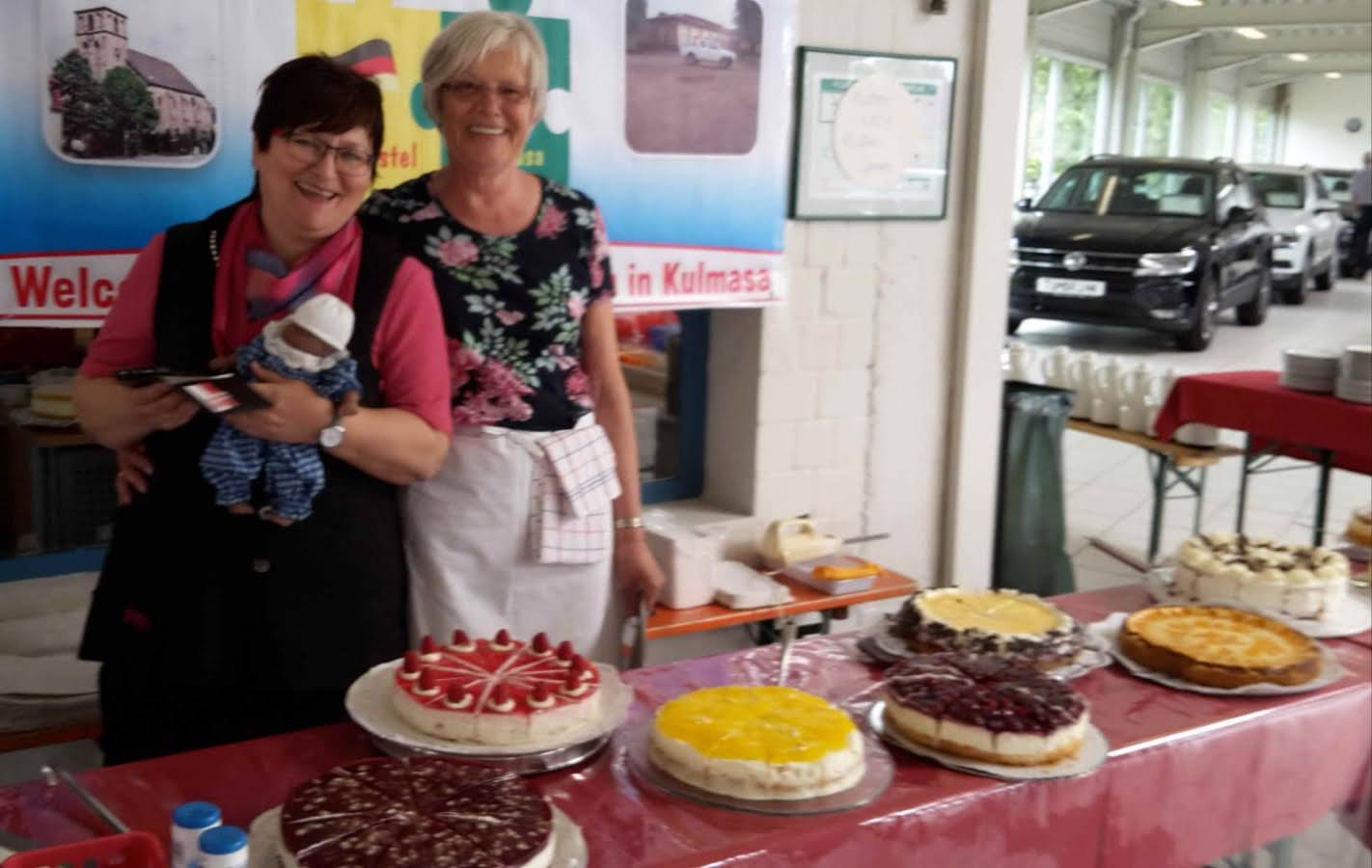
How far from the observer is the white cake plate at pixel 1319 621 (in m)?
2.13

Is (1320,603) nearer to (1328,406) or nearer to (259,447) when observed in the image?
(259,447)

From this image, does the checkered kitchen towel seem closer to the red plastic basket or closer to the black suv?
the red plastic basket

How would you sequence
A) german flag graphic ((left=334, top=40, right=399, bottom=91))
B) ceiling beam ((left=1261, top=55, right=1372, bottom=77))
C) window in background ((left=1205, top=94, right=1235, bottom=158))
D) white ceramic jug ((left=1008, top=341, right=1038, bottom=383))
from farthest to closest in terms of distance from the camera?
ceiling beam ((left=1261, top=55, right=1372, bottom=77)) → window in background ((left=1205, top=94, right=1235, bottom=158)) → white ceramic jug ((left=1008, top=341, right=1038, bottom=383)) → german flag graphic ((left=334, top=40, right=399, bottom=91))

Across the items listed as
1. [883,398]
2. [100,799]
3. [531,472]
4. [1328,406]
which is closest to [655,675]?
[531,472]

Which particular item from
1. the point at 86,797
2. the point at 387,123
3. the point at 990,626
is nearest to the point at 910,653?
the point at 990,626

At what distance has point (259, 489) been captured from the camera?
5.48 ft

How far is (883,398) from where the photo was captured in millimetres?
3467

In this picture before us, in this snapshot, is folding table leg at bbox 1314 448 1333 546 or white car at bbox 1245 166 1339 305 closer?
Answer: folding table leg at bbox 1314 448 1333 546

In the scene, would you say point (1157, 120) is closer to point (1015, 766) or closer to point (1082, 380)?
point (1082, 380)

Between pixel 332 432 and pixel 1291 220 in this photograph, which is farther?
pixel 1291 220

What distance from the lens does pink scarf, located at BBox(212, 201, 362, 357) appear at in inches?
66.1

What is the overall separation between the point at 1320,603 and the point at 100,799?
178 cm

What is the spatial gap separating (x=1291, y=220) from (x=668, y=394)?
12347mm

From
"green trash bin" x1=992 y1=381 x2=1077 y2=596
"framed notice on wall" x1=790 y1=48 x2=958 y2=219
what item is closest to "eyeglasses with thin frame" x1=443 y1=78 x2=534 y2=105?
"framed notice on wall" x1=790 y1=48 x2=958 y2=219
